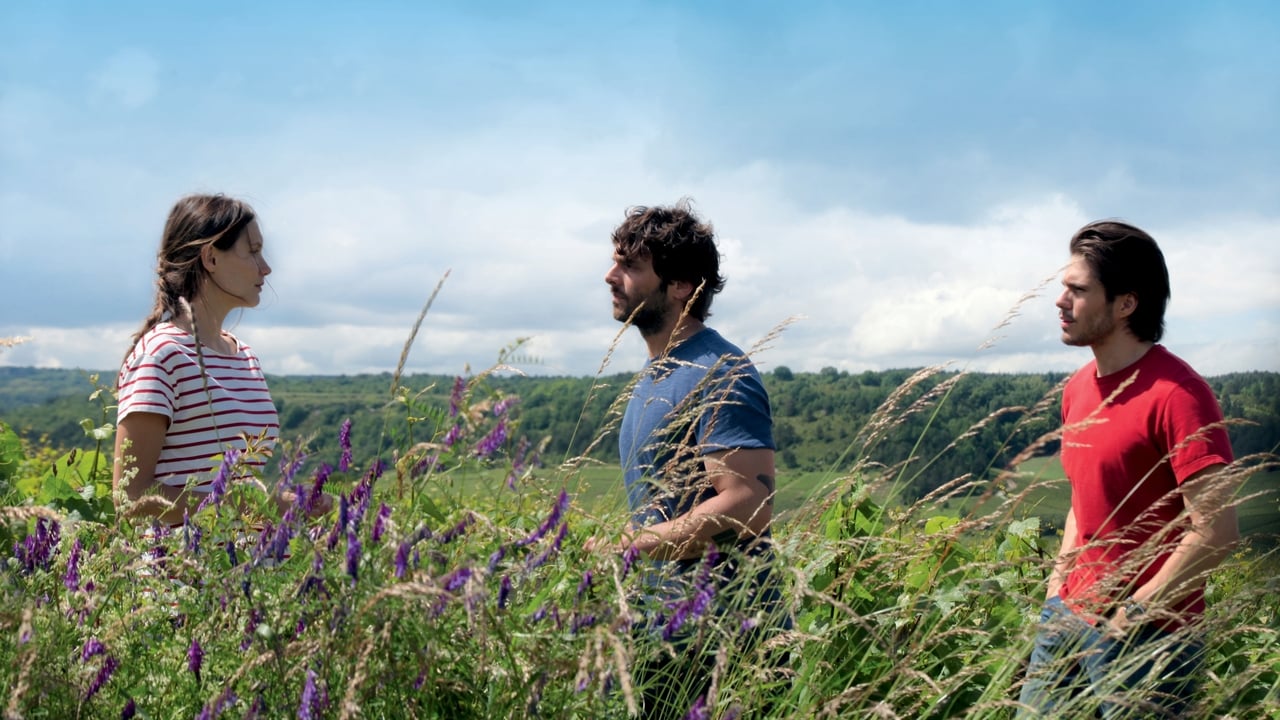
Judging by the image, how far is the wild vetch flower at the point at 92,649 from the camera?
6.31 feet

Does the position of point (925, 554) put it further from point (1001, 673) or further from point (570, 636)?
point (570, 636)

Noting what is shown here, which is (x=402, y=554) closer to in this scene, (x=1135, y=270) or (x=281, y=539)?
(x=281, y=539)

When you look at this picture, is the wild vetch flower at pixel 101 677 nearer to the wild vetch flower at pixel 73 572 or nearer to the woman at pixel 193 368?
the wild vetch flower at pixel 73 572

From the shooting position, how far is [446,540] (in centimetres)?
201

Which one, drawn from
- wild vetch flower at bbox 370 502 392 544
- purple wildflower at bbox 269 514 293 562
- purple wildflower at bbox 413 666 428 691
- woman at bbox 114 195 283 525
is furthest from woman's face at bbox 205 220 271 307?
purple wildflower at bbox 413 666 428 691

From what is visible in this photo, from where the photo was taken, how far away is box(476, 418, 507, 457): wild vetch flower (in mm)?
2049

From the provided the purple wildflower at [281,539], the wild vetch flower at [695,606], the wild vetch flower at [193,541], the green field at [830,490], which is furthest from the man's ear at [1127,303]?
the wild vetch flower at [193,541]

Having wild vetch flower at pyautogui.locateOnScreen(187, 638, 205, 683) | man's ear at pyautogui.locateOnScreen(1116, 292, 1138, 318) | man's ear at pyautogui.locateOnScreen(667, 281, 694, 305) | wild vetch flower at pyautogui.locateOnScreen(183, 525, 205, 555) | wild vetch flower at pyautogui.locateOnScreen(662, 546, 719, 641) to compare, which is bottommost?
wild vetch flower at pyautogui.locateOnScreen(187, 638, 205, 683)

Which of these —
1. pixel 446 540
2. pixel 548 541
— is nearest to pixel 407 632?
pixel 446 540

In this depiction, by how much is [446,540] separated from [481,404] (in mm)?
301

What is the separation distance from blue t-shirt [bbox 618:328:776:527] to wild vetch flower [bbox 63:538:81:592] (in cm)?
134

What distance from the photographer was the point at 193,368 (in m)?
3.06

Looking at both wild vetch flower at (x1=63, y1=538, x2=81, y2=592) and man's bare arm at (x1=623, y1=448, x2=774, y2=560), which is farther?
man's bare arm at (x1=623, y1=448, x2=774, y2=560)

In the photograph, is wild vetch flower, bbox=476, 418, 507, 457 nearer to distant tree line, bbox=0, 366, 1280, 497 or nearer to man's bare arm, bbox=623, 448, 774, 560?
distant tree line, bbox=0, 366, 1280, 497
